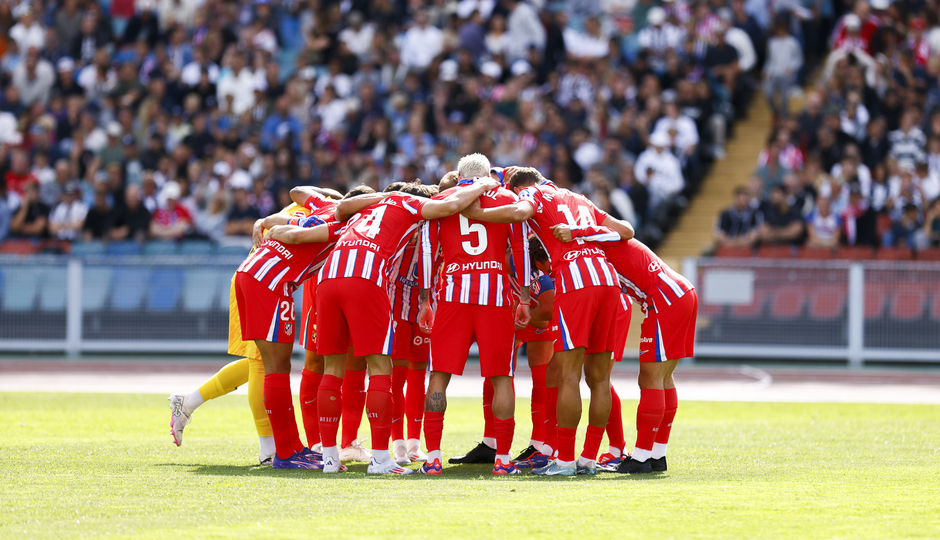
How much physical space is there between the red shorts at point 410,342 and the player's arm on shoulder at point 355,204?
0.91 metres

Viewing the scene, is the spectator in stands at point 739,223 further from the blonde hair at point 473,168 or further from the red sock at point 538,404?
the blonde hair at point 473,168

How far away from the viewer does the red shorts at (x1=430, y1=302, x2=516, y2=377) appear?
720 centimetres

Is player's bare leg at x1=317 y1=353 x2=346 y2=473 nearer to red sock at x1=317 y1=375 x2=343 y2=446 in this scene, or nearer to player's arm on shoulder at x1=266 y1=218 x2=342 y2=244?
red sock at x1=317 y1=375 x2=343 y2=446

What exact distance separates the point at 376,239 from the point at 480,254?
0.72 m

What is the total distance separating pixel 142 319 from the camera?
1680 cm

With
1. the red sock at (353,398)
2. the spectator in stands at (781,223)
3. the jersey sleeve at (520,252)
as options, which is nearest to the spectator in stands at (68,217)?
the spectator in stands at (781,223)

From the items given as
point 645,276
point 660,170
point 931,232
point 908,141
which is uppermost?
→ point 908,141

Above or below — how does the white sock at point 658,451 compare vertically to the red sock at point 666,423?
below

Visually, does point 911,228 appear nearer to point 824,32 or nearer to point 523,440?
point 824,32

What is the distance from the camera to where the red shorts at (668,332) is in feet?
24.5

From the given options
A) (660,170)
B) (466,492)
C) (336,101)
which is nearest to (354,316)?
(466,492)

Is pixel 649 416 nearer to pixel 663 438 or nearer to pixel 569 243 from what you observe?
pixel 663 438

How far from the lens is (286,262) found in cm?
769

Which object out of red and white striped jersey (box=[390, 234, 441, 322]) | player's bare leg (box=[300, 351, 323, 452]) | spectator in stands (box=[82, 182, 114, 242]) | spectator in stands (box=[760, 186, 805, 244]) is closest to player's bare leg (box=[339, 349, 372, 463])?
player's bare leg (box=[300, 351, 323, 452])
